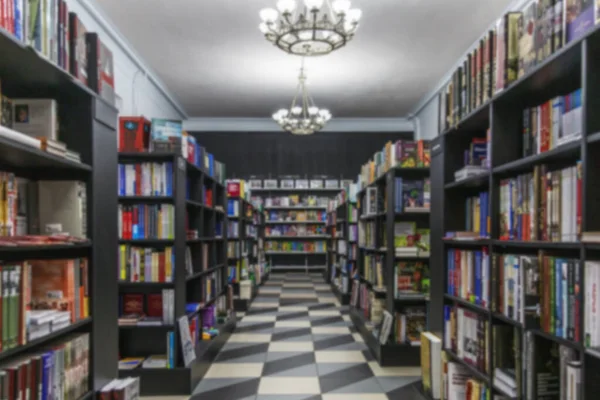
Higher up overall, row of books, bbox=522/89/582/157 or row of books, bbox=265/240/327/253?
row of books, bbox=522/89/582/157

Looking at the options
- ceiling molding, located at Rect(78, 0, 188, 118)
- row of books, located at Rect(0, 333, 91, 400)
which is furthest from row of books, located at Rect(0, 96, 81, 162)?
ceiling molding, located at Rect(78, 0, 188, 118)

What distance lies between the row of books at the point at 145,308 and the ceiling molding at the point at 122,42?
3.90 m

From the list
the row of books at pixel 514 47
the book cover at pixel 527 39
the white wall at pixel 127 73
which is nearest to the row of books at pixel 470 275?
the row of books at pixel 514 47

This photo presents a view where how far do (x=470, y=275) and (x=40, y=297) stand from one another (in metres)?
2.06

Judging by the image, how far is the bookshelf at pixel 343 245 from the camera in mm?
7141

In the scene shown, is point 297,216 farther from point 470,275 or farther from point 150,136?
point 470,275

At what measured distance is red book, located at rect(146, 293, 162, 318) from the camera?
3748 mm

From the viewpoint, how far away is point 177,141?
3.74 meters

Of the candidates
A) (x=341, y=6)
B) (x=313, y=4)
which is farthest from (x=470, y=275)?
(x=313, y=4)

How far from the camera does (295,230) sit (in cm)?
1300

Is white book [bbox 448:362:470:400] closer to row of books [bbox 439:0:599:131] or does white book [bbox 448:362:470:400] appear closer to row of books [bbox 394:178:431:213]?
row of books [bbox 439:0:599:131]

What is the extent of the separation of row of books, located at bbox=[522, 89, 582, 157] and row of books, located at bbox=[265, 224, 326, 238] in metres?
10.9

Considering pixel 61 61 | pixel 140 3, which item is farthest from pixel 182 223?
pixel 140 3

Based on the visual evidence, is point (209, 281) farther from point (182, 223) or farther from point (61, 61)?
point (61, 61)
